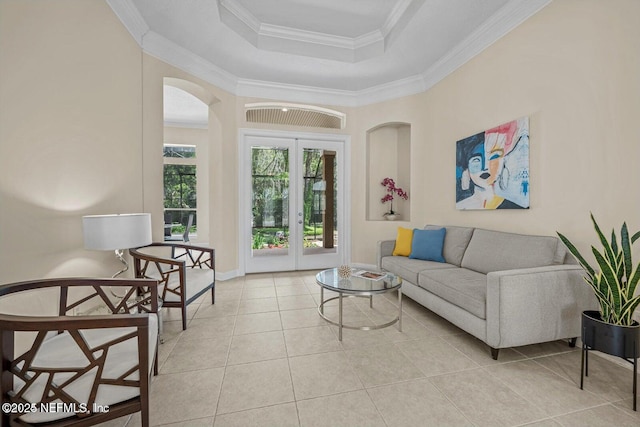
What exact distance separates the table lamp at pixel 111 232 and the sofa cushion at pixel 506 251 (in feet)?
10.4

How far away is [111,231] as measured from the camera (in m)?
2.07

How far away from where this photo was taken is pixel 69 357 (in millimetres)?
1355

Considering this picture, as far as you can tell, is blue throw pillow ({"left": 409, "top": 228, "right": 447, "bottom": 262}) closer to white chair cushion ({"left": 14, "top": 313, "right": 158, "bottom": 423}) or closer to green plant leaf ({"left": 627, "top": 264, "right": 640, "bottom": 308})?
green plant leaf ({"left": 627, "top": 264, "right": 640, "bottom": 308})

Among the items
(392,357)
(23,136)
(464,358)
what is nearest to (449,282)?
(464,358)

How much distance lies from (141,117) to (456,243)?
383cm

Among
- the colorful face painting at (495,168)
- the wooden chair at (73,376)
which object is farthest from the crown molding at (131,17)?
the colorful face painting at (495,168)

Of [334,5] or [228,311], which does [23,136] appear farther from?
[334,5]

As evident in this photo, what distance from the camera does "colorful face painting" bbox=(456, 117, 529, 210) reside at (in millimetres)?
2799

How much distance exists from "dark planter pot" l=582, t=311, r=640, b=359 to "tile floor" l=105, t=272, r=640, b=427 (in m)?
0.30

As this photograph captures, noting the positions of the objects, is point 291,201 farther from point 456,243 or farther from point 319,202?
point 456,243

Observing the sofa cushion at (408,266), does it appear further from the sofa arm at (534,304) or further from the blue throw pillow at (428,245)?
the sofa arm at (534,304)

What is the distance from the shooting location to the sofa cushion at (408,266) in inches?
121

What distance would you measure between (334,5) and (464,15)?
1.39 m

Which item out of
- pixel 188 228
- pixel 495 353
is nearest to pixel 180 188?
pixel 188 228
